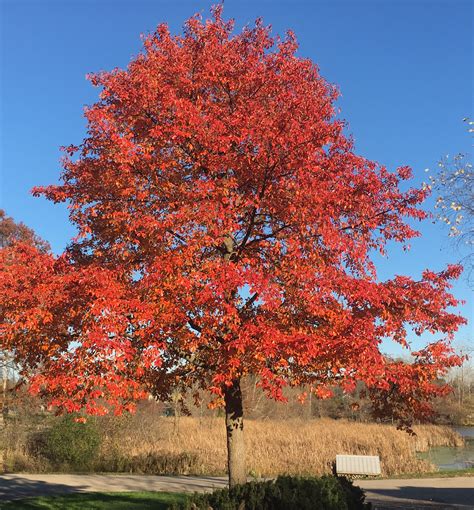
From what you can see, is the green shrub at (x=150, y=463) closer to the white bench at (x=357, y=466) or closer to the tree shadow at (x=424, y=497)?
the white bench at (x=357, y=466)

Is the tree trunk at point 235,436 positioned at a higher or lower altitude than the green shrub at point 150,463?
higher

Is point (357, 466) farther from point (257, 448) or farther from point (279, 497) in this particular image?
point (279, 497)

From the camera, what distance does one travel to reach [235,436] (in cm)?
876

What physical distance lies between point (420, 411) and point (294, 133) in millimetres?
5356

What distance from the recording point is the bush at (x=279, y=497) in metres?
6.12

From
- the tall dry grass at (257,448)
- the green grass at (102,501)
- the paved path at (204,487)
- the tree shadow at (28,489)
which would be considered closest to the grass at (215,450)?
the tall dry grass at (257,448)

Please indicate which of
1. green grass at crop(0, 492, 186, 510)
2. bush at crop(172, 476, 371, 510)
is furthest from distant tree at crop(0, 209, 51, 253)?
bush at crop(172, 476, 371, 510)

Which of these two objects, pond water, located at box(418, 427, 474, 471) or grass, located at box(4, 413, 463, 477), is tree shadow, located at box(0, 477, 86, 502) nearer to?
grass, located at box(4, 413, 463, 477)

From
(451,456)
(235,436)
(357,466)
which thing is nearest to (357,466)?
(357,466)

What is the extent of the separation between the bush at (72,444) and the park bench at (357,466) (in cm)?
880

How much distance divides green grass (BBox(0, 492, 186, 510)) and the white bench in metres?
5.93

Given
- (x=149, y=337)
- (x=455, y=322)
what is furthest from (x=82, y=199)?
(x=455, y=322)

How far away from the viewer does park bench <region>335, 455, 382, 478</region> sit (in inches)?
631

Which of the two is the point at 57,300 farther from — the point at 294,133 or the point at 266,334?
the point at 294,133
